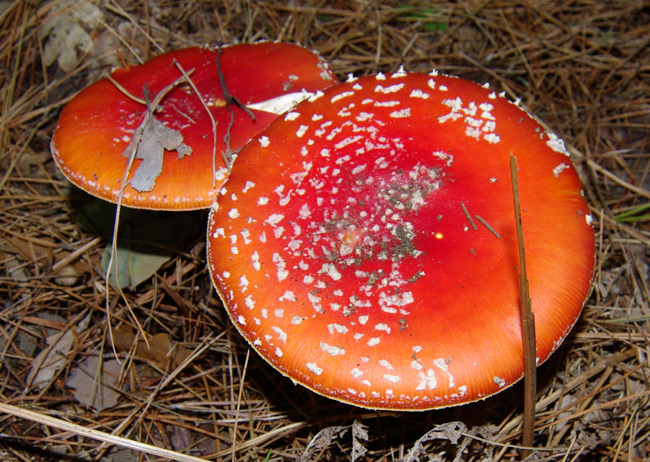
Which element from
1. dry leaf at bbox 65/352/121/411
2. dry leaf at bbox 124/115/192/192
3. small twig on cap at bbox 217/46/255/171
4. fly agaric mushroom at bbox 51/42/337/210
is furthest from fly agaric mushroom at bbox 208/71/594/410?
dry leaf at bbox 65/352/121/411

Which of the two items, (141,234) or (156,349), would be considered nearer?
(156,349)

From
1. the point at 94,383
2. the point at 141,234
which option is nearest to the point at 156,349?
the point at 94,383

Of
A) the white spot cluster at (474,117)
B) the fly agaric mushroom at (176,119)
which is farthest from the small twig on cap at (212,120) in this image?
the white spot cluster at (474,117)

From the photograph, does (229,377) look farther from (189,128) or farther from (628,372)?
(628,372)

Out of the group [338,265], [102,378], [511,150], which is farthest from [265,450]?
[511,150]

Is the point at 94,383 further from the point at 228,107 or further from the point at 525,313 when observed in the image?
the point at 525,313

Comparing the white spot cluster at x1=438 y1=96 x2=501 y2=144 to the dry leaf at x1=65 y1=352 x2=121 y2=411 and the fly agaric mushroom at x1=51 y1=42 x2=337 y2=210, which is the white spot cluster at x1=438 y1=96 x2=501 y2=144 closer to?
the fly agaric mushroom at x1=51 y1=42 x2=337 y2=210
